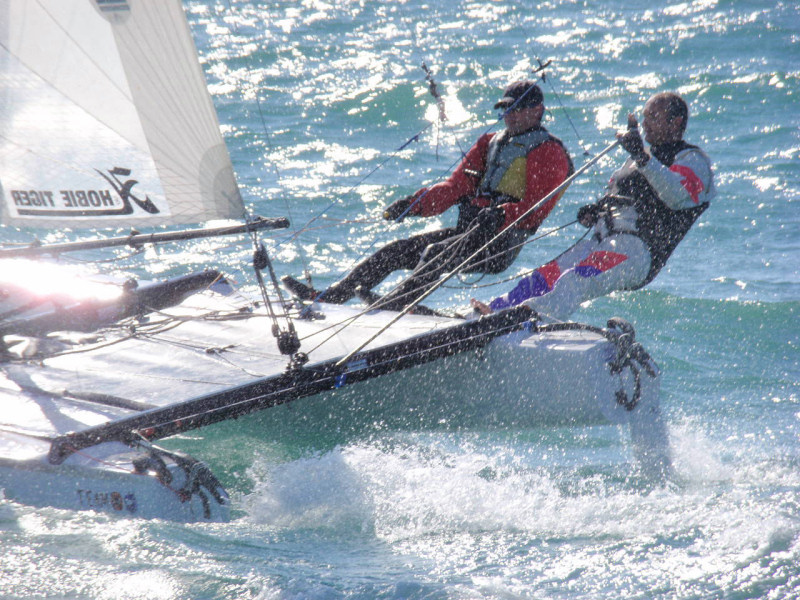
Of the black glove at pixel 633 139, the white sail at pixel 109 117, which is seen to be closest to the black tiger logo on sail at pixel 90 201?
the white sail at pixel 109 117

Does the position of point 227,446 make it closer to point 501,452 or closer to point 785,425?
point 501,452

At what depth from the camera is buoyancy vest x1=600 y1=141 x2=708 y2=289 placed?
3947mm

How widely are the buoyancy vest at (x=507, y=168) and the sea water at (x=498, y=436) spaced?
0.31 meters

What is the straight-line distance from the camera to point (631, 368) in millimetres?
3523

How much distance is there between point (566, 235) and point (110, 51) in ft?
13.5

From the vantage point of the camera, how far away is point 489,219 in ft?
13.8

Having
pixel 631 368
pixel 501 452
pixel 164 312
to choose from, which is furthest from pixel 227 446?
pixel 631 368

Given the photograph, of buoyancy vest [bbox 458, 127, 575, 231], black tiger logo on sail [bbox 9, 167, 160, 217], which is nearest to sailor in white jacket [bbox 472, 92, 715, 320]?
buoyancy vest [bbox 458, 127, 575, 231]

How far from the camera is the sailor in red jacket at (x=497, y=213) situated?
167 inches

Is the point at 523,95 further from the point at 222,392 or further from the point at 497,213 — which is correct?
the point at 222,392

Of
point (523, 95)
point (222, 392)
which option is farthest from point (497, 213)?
point (222, 392)

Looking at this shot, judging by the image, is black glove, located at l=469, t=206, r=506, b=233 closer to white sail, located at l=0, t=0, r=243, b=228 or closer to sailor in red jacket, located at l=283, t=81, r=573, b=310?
sailor in red jacket, located at l=283, t=81, r=573, b=310

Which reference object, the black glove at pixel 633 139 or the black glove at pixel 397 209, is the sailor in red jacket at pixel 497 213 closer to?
the black glove at pixel 397 209

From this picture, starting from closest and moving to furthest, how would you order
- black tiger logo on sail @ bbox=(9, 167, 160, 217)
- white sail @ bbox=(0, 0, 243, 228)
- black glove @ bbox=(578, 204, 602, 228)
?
white sail @ bbox=(0, 0, 243, 228) < black glove @ bbox=(578, 204, 602, 228) < black tiger logo on sail @ bbox=(9, 167, 160, 217)
